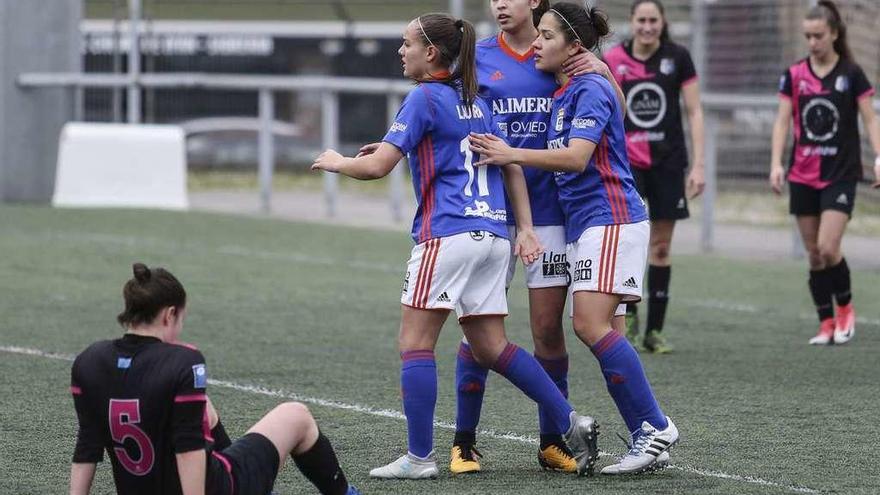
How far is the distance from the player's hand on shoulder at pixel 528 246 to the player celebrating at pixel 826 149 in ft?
13.2

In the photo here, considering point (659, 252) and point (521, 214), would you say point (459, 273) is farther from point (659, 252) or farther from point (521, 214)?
point (659, 252)

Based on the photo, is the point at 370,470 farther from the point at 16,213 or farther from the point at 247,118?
the point at 247,118

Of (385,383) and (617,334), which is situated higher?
(617,334)

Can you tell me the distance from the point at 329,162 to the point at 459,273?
60cm

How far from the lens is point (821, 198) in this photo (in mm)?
9797

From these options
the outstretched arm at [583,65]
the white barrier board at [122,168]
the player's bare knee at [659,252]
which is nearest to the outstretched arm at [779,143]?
the player's bare knee at [659,252]

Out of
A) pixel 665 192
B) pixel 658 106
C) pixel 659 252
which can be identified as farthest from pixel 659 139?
pixel 659 252

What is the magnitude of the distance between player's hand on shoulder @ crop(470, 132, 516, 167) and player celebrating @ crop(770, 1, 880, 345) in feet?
13.9

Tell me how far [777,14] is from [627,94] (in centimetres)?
1003

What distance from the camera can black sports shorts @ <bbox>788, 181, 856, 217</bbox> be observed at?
31.8 ft

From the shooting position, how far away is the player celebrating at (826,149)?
9.69m

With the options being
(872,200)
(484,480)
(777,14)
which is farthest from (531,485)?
(777,14)

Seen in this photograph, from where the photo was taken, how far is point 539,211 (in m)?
6.34

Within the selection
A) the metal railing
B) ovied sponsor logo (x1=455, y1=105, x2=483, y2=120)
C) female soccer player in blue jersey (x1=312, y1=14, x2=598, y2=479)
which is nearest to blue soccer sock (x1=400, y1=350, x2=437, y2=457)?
female soccer player in blue jersey (x1=312, y1=14, x2=598, y2=479)
